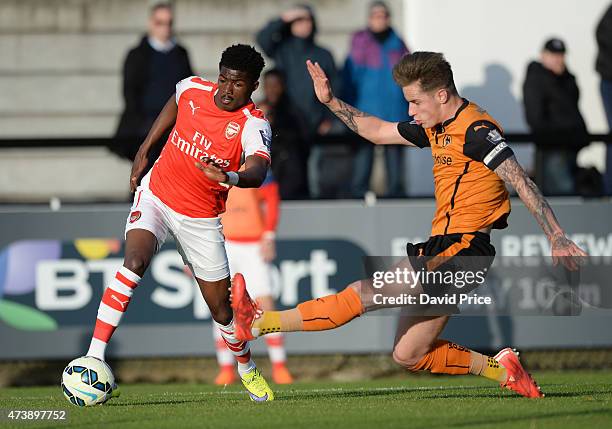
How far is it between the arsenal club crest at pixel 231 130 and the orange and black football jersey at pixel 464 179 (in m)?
1.39

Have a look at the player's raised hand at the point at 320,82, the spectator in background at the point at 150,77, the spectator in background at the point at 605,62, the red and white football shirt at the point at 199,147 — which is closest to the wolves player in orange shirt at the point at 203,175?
the red and white football shirt at the point at 199,147

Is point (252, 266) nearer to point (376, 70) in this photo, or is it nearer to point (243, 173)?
point (376, 70)

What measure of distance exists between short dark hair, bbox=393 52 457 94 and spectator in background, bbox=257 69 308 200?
5142 mm

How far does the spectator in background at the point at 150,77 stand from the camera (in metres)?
14.1

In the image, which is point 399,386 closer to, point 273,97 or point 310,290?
point 310,290

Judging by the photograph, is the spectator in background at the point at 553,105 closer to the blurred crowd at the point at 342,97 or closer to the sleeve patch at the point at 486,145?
the blurred crowd at the point at 342,97

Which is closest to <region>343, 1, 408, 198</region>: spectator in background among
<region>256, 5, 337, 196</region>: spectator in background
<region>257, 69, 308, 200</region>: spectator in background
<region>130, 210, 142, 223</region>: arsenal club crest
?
<region>256, 5, 337, 196</region>: spectator in background

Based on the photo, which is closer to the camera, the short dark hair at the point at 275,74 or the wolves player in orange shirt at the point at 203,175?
the wolves player in orange shirt at the point at 203,175

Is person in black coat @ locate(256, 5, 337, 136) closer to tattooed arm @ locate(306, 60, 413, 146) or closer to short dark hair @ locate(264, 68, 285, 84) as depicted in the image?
short dark hair @ locate(264, 68, 285, 84)

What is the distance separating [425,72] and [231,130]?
5.00 feet

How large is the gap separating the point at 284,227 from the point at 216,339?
4.43 feet

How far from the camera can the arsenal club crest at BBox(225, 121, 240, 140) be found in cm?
946

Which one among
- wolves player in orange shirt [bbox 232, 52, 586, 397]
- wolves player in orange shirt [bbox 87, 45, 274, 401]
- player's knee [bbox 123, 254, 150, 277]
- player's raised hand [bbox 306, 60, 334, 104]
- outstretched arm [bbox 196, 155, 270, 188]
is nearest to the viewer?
outstretched arm [bbox 196, 155, 270, 188]

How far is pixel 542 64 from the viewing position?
14.8 meters
